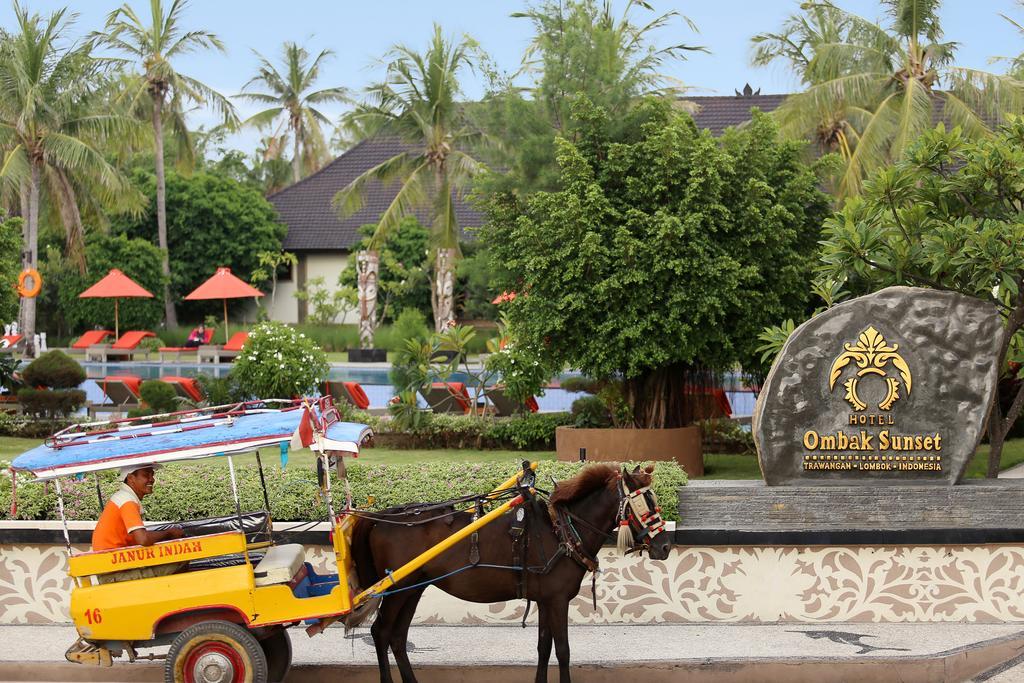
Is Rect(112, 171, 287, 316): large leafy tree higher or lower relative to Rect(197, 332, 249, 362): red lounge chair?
higher

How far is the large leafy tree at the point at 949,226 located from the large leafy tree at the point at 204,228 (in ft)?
116

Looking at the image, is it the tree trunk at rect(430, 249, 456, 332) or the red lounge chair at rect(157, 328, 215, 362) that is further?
the red lounge chair at rect(157, 328, 215, 362)

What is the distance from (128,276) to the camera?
41.7 meters

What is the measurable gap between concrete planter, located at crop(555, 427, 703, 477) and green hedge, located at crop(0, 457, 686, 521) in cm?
505

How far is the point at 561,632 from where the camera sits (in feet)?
24.0

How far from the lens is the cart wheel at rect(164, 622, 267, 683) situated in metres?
6.94

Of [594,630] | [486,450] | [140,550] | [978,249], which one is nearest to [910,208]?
[978,249]

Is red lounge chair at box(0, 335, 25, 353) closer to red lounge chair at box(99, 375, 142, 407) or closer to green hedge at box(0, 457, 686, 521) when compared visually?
red lounge chair at box(99, 375, 142, 407)

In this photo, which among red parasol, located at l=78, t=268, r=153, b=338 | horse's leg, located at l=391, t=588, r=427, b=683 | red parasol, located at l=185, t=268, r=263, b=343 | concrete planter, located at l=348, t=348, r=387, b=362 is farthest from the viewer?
red parasol, located at l=185, t=268, r=263, b=343

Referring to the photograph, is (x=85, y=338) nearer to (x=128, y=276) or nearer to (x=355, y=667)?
(x=128, y=276)

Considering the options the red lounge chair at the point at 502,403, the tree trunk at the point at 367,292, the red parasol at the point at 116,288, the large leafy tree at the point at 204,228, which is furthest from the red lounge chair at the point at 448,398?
the large leafy tree at the point at 204,228

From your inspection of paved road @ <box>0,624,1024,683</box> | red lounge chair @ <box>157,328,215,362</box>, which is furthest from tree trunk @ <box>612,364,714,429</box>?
red lounge chair @ <box>157,328,215,362</box>

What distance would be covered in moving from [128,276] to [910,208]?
35549 mm

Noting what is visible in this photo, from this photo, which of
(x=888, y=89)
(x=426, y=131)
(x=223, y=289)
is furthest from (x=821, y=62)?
(x=223, y=289)
